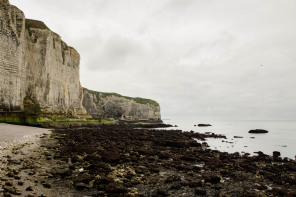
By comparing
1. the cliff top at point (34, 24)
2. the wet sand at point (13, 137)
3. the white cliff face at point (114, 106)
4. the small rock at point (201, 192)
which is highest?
the cliff top at point (34, 24)

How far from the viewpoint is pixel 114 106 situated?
384ft

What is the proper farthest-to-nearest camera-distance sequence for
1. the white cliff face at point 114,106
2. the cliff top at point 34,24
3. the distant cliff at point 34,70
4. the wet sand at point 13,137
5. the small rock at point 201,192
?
the white cliff face at point 114,106 < the cliff top at point 34,24 < the distant cliff at point 34,70 < the wet sand at point 13,137 < the small rock at point 201,192

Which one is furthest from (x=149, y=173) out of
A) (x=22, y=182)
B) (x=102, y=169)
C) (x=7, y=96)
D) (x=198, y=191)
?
(x=7, y=96)

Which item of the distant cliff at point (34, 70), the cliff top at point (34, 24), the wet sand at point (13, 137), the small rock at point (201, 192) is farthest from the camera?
the cliff top at point (34, 24)

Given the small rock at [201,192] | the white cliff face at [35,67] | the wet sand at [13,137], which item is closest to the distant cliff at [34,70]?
the white cliff face at [35,67]

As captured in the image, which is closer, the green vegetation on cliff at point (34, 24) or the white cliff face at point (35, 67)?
the white cliff face at point (35, 67)

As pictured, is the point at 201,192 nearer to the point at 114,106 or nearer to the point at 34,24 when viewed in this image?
the point at 34,24

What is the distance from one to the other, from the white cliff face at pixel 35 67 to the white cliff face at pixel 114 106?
35869mm

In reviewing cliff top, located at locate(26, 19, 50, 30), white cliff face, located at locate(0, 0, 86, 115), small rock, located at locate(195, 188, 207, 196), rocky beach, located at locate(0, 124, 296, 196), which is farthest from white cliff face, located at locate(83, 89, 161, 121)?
small rock, located at locate(195, 188, 207, 196)

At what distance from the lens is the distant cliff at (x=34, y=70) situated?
3400cm

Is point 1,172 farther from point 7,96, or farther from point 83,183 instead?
point 7,96

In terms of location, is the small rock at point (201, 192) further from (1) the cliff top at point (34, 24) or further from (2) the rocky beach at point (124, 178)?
(1) the cliff top at point (34, 24)

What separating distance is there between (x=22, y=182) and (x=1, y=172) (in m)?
1.73

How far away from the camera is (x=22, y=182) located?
8078mm
